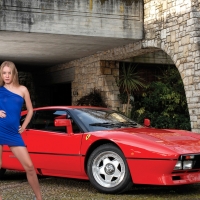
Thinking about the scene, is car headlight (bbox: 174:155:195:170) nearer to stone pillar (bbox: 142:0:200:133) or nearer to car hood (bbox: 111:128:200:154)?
car hood (bbox: 111:128:200:154)

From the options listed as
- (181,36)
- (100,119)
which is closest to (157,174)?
(100,119)

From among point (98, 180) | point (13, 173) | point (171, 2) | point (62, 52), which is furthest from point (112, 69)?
point (98, 180)

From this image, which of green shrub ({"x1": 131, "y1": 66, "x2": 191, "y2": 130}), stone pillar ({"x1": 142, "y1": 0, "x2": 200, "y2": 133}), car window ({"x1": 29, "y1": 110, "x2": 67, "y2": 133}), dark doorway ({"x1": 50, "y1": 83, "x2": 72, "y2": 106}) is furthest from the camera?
dark doorway ({"x1": 50, "y1": 83, "x2": 72, "y2": 106})

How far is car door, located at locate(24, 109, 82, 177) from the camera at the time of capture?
648cm

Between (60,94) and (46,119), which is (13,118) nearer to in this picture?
(46,119)

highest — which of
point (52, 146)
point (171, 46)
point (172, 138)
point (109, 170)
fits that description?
point (171, 46)

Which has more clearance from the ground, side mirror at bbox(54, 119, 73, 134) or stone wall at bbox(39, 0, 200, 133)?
stone wall at bbox(39, 0, 200, 133)

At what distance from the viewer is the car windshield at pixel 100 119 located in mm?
6699

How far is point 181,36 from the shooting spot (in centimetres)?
1206

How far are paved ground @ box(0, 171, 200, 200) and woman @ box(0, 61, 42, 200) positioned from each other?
1316 millimetres

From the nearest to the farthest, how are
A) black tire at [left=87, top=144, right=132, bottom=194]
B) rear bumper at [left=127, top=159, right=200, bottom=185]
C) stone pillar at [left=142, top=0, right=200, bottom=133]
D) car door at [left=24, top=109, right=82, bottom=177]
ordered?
1. rear bumper at [left=127, top=159, right=200, bottom=185]
2. black tire at [left=87, top=144, right=132, bottom=194]
3. car door at [left=24, top=109, right=82, bottom=177]
4. stone pillar at [left=142, top=0, right=200, bottom=133]

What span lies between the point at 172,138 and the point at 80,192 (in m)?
1.41

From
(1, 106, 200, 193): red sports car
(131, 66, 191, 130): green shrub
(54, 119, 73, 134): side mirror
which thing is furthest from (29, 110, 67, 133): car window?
(131, 66, 191, 130): green shrub

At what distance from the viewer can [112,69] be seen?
1603 cm
